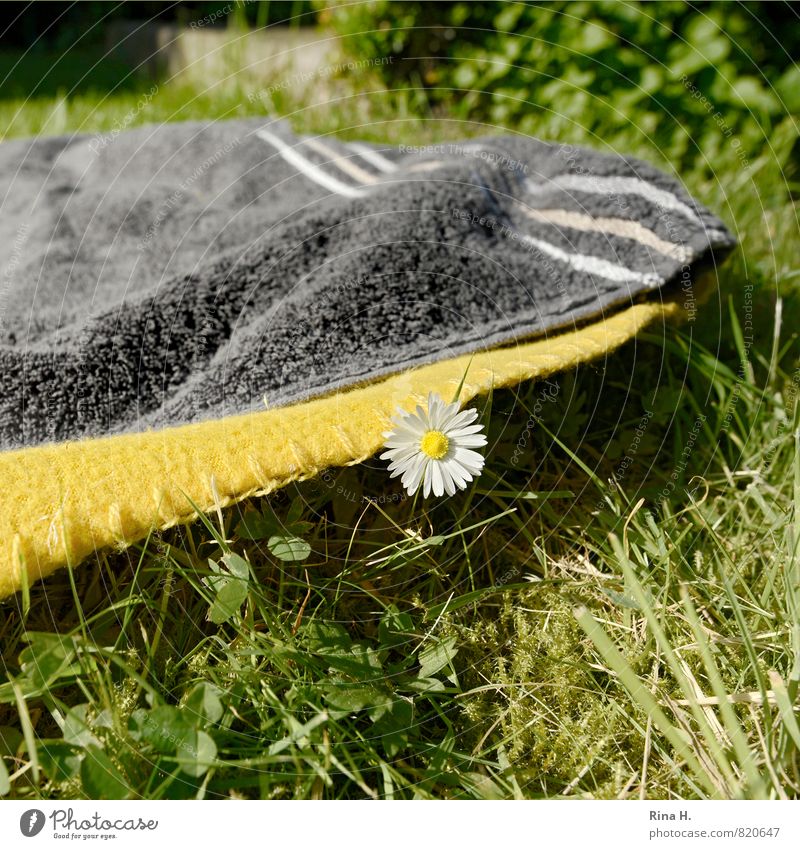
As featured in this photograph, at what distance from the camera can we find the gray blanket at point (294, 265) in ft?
2.32

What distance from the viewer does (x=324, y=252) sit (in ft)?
2.72

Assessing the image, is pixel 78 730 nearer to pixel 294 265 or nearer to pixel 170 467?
pixel 170 467

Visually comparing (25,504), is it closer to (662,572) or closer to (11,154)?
(662,572)

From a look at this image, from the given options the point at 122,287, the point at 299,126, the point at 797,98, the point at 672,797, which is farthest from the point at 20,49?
the point at 672,797

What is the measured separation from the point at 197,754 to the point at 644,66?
132cm

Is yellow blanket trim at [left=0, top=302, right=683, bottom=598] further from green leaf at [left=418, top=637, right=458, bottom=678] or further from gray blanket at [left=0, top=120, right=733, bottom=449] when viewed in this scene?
green leaf at [left=418, top=637, right=458, bottom=678]

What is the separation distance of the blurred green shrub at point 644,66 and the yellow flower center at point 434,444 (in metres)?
0.96

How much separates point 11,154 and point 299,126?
0.54 meters

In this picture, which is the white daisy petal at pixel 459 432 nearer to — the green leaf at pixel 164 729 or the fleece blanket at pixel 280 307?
the fleece blanket at pixel 280 307

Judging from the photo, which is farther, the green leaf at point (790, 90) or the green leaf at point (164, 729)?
the green leaf at point (790, 90)

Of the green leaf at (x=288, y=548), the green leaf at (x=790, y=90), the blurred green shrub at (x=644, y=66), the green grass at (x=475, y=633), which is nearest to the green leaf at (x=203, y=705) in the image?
the green grass at (x=475, y=633)

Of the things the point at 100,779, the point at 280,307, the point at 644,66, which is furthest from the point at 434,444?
the point at 644,66

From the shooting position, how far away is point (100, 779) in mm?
514

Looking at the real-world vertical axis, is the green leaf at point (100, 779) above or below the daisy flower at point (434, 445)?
below
